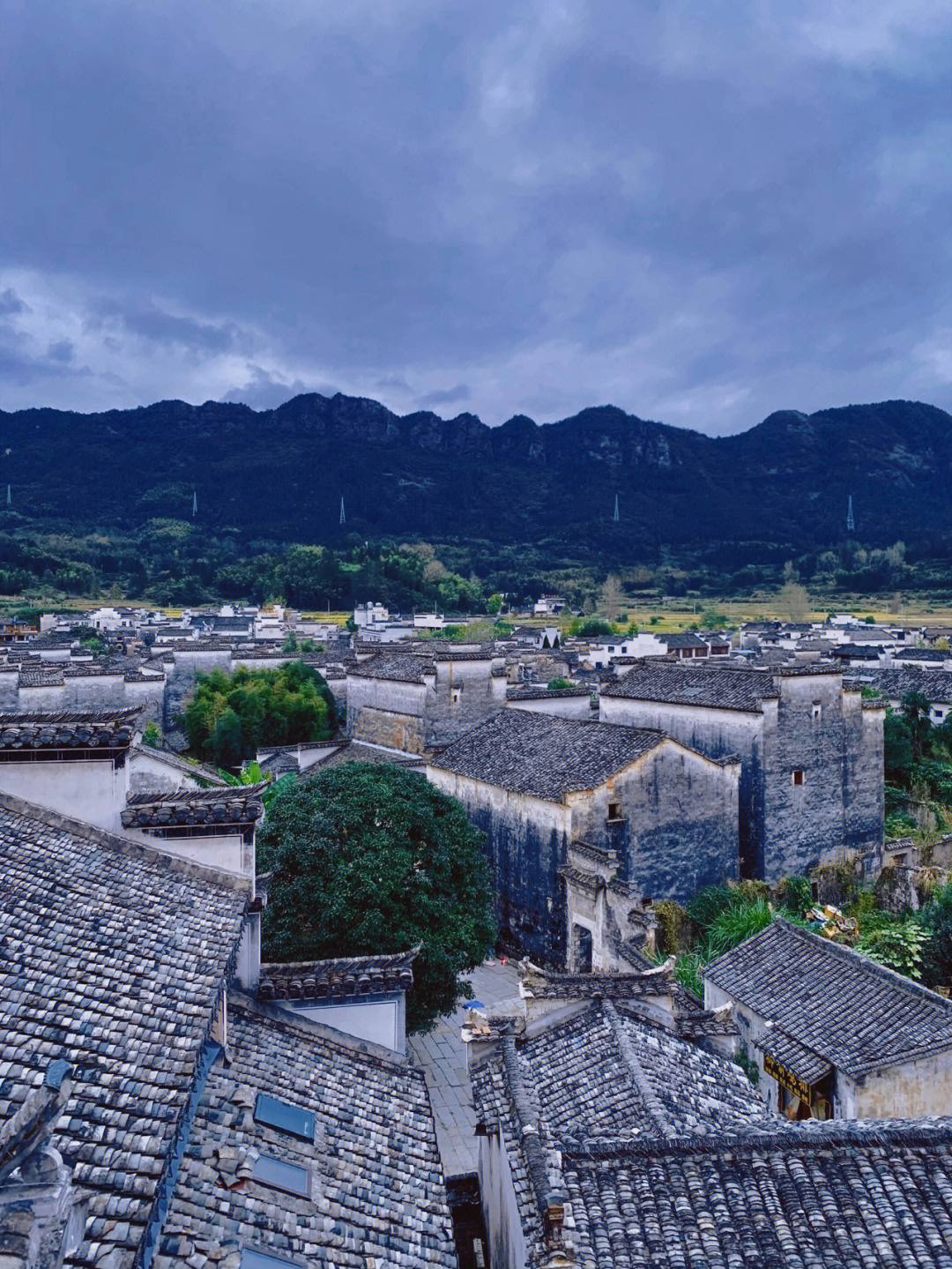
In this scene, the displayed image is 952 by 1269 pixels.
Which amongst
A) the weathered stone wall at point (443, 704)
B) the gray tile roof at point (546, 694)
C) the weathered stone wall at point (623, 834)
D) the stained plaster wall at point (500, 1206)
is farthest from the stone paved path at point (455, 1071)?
the gray tile roof at point (546, 694)

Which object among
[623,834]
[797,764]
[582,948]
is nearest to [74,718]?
[582,948]

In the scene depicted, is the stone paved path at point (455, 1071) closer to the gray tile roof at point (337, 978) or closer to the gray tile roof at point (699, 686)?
the gray tile roof at point (337, 978)

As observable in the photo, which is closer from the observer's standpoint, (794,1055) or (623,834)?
(794,1055)

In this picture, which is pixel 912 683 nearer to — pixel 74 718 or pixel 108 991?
pixel 74 718

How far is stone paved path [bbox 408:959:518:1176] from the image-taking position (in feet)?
45.4

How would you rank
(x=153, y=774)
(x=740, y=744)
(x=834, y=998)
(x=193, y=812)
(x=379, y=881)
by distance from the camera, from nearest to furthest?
(x=193, y=812)
(x=834, y=998)
(x=379, y=881)
(x=740, y=744)
(x=153, y=774)

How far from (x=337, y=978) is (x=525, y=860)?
43.0 feet

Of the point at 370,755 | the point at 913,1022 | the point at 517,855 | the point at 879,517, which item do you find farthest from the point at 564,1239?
the point at 879,517

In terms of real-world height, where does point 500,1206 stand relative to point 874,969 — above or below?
below

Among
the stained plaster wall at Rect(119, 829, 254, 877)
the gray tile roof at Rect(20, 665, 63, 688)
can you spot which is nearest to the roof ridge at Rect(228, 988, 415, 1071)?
the stained plaster wall at Rect(119, 829, 254, 877)

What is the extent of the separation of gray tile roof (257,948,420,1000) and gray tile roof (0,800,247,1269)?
4.79ft

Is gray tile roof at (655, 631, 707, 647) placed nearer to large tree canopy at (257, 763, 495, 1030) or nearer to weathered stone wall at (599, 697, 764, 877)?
weathered stone wall at (599, 697, 764, 877)

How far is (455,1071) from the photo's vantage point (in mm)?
16797

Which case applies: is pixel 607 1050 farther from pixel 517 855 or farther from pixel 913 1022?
pixel 517 855
